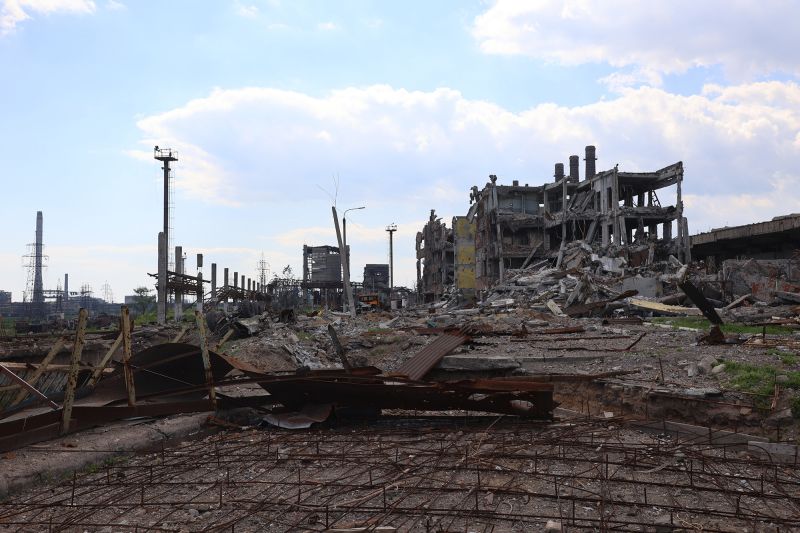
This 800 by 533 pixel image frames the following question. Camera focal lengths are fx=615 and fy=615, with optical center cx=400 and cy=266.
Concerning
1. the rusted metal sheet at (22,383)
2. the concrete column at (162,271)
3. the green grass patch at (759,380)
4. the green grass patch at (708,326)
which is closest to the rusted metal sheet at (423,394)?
the rusted metal sheet at (22,383)

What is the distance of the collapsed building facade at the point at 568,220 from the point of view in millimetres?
A: 34406

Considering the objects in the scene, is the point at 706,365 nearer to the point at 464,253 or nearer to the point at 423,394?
the point at 423,394

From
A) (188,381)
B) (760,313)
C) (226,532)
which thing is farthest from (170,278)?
(226,532)

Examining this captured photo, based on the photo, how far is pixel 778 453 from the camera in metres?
4.84

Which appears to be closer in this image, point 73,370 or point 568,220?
point 73,370

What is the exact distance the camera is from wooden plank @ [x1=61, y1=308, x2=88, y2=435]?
5.28 meters

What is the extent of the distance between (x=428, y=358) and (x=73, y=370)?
5289 mm

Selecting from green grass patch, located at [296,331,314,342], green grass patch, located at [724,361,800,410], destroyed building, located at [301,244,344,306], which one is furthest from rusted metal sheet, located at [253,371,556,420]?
destroyed building, located at [301,244,344,306]

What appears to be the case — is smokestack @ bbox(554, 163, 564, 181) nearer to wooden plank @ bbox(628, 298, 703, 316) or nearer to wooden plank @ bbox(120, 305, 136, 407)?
wooden plank @ bbox(628, 298, 703, 316)

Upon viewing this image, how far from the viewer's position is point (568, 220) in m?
38.0

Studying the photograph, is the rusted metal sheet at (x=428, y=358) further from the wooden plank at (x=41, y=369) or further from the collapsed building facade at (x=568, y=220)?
the collapsed building facade at (x=568, y=220)

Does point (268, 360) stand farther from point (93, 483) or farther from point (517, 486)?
point (517, 486)

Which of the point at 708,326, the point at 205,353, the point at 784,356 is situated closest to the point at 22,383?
the point at 205,353

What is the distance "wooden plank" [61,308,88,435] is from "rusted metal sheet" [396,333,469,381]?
389 centimetres
